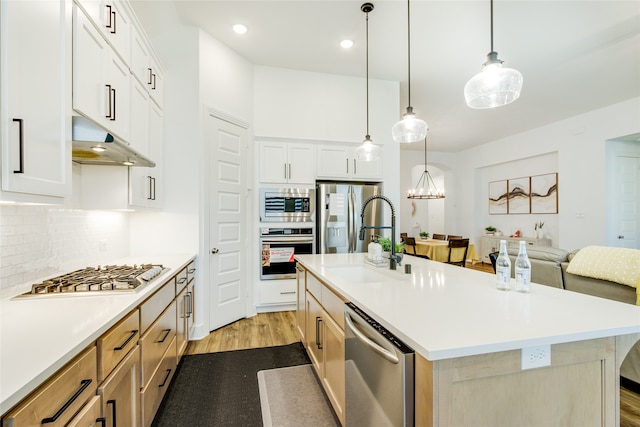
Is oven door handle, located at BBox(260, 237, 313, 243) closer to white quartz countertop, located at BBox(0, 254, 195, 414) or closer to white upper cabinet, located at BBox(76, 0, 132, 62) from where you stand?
white quartz countertop, located at BBox(0, 254, 195, 414)

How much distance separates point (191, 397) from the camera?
1987mm

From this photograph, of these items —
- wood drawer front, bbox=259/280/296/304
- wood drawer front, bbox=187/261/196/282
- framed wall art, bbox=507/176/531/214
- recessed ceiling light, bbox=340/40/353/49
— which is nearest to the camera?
wood drawer front, bbox=187/261/196/282

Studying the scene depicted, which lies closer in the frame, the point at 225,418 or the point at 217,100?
the point at 225,418

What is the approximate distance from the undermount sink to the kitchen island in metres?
0.74

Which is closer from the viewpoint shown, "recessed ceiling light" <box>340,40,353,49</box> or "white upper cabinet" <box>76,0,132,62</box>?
"white upper cabinet" <box>76,0,132,62</box>

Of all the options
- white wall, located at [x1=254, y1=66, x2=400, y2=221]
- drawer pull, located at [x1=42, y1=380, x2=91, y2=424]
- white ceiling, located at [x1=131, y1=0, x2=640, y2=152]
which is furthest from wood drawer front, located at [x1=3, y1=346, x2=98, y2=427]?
white wall, located at [x1=254, y1=66, x2=400, y2=221]

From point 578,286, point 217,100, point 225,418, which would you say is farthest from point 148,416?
point 578,286

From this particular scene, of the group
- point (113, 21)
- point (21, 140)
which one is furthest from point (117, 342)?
point (113, 21)

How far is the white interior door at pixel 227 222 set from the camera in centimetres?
307

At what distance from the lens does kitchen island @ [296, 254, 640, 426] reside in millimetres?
840

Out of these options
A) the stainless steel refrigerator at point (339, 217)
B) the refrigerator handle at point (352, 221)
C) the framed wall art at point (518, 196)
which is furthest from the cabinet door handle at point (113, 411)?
the framed wall art at point (518, 196)

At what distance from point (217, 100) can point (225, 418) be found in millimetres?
2901

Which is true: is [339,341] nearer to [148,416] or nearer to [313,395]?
[313,395]

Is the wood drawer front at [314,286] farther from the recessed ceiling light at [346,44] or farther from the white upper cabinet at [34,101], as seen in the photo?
the recessed ceiling light at [346,44]
